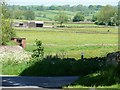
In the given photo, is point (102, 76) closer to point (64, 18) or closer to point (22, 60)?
point (22, 60)

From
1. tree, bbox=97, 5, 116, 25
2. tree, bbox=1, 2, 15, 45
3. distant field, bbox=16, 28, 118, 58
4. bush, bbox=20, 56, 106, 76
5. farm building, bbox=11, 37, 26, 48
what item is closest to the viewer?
bush, bbox=20, 56, 106, 76

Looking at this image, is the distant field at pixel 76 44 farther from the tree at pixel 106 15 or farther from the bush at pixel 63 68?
the tree at pixel 106 15

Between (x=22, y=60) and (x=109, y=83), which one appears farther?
(x=22, y=60)

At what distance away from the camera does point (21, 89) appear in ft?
44.8

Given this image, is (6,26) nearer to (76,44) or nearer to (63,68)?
(76,44)

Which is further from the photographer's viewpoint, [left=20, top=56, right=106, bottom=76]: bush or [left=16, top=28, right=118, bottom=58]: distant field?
[left=16, top=28, right=118, bottom=58]: distant field

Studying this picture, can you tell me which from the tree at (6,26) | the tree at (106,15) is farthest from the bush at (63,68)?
the tree at (106,15)

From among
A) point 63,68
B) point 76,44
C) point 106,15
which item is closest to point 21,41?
point 76,44

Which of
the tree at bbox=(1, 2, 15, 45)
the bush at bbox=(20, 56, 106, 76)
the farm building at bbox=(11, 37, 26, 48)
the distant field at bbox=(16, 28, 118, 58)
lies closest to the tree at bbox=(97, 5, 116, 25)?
the distant field at bbox=(16, 28, 118, 58)

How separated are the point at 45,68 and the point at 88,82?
5576mm

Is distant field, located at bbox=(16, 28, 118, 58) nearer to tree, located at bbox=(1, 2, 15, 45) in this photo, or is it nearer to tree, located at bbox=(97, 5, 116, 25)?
tree, located at bbox=(1, 2, 15, 45)

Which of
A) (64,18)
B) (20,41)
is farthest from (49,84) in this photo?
(64,18)

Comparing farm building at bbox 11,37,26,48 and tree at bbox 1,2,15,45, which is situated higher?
tree at bbox 1,2,15,45

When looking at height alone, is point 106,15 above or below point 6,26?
below
